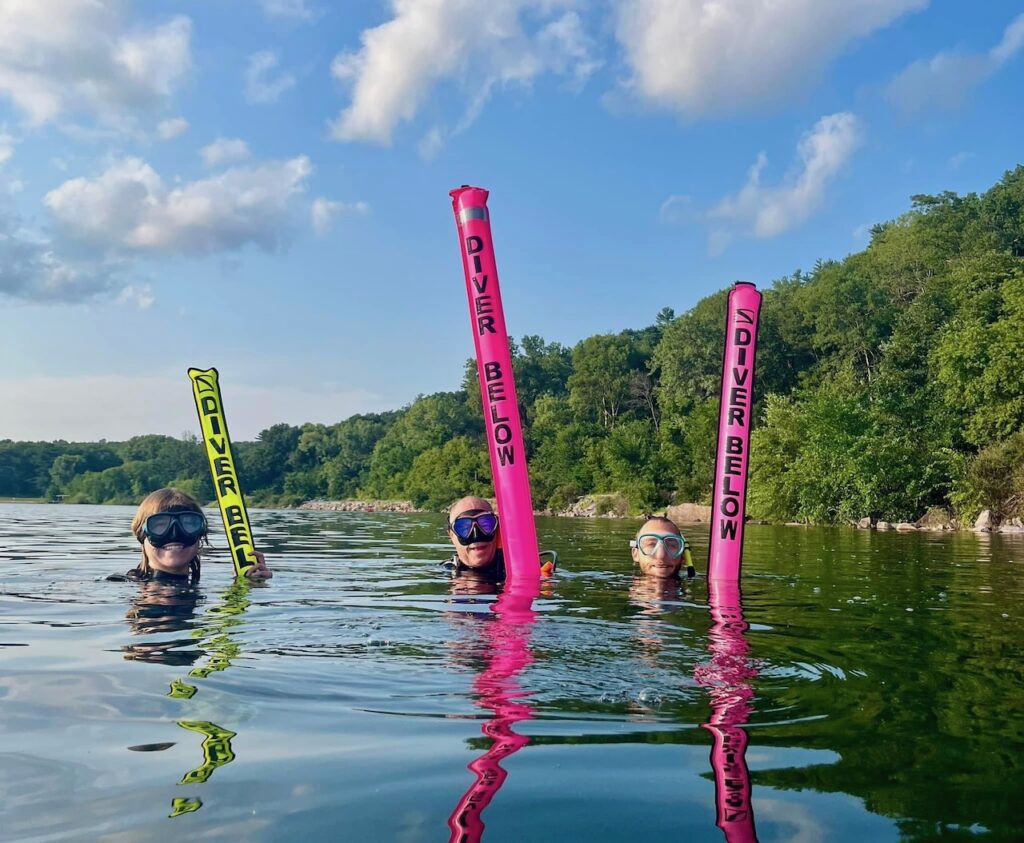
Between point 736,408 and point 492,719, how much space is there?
6.58 metres

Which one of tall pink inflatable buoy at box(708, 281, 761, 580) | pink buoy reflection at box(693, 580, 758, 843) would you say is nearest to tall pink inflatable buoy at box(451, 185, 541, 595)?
tall pink inflatable buoy at box(708, 281, 761, 580)

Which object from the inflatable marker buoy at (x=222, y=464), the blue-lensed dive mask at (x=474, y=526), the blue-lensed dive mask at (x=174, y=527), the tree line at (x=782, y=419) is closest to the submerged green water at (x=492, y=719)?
the blue-lensed dive mask at (x=174, y=527)

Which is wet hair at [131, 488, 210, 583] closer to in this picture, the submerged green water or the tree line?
the submerged green water

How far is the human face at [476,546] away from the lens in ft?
35.0

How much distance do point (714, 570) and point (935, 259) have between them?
78729 mm

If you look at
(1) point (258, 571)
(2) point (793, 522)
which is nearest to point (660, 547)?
(1) point (258, 571)

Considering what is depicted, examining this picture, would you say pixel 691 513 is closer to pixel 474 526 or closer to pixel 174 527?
pixel 474 526

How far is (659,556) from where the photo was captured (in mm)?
11086

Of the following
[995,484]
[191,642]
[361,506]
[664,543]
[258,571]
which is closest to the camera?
[191,642]

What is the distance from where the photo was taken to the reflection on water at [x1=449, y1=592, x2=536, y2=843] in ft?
10.1

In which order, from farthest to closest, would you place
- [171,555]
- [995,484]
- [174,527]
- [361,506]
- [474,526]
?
[361,506] → [995,484] → [474,526] → [171,555] → [174,527]

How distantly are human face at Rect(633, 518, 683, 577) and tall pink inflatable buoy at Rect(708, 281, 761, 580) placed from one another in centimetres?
66

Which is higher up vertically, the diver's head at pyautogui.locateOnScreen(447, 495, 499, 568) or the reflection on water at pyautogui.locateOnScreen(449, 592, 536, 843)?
the diver's head at pyautogui.locateOnScreen(447, 495, 499, 568)

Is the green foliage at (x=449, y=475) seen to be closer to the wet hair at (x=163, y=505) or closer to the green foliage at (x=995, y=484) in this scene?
the green foliage at (x=995, y=484)
